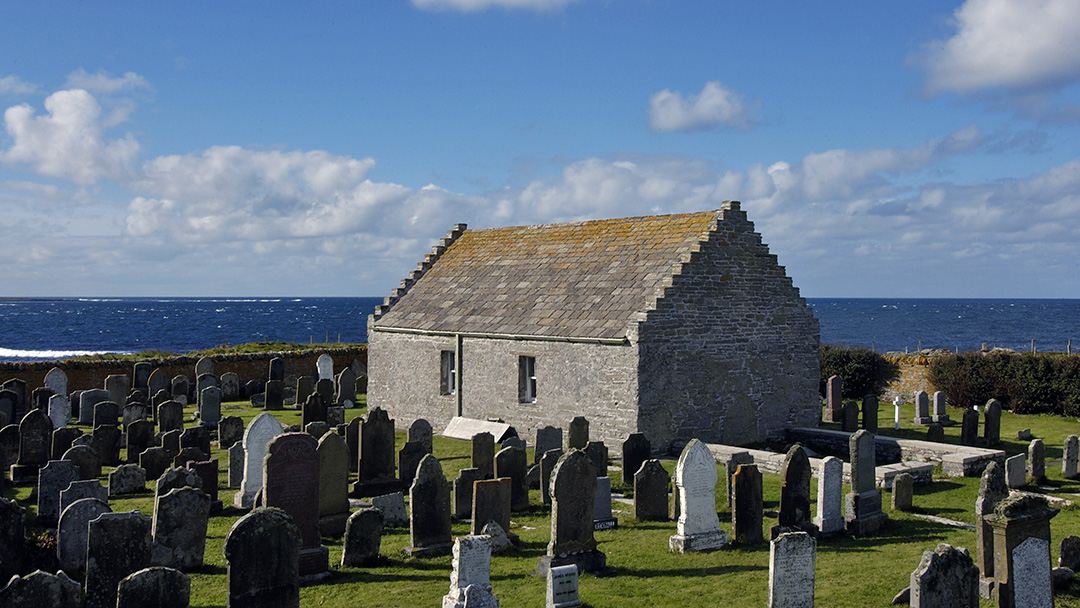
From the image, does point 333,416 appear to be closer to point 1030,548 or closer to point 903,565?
point 903,565

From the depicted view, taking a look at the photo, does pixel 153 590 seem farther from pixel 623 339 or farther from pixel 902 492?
pixel 623 339

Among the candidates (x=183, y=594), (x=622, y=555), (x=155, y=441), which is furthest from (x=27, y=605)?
(x=155, y=441)

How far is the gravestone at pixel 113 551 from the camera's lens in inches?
335

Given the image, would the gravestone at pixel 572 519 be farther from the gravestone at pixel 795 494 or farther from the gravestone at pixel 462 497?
the gravestone at pixel 462 497

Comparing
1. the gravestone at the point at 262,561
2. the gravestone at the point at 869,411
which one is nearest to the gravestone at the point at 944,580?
the gravestone at the point at 262,561

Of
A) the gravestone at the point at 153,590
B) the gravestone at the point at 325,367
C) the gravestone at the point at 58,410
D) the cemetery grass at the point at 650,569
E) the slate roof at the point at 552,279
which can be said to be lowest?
the cemetery grass at the point at 650,569

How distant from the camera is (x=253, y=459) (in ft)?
44.9

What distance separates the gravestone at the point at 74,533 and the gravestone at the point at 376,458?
18.3ft

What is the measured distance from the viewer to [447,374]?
23016 millimetres

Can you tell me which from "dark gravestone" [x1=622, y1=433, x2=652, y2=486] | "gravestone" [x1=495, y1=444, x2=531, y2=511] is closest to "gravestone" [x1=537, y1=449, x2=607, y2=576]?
"gravestone" [x1=495, y1=444, x2=531, y2=511]

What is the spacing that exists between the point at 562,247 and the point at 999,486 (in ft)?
48.3

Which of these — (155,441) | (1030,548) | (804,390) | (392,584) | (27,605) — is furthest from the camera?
(804,390)

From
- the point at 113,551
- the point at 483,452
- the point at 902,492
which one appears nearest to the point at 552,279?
the point at 483,452

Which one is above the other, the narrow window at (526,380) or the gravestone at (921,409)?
the narrow window at (526,380)
